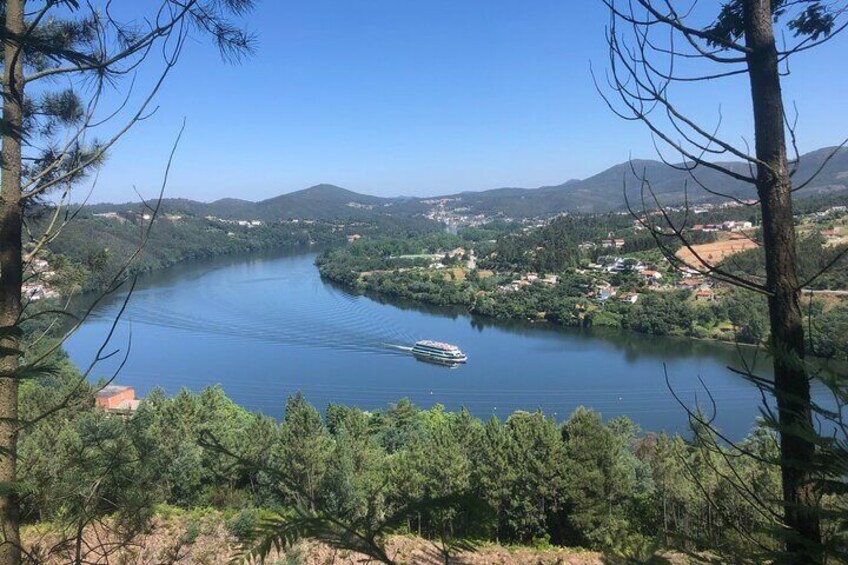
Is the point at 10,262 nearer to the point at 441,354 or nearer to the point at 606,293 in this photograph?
the point at 441,354

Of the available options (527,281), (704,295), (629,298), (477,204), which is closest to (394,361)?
(629,298)

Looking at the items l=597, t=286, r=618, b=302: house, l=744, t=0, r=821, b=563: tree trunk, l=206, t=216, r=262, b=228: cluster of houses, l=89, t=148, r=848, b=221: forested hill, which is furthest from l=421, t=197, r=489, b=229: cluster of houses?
l=744, t=0, r=821, b=563: tree trunk

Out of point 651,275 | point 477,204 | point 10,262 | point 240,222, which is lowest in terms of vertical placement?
point 651,275

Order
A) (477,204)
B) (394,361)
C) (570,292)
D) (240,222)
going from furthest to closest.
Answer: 1. (477,204)
2. (240,222)
3. (570,292)
4. (394,361)

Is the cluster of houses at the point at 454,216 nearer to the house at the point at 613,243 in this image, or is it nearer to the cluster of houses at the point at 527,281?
the house at the point at 613,243

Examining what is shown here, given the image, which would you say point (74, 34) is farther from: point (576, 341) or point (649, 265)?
point (649, 265)

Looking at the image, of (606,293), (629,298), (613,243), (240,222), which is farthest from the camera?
(240,222)

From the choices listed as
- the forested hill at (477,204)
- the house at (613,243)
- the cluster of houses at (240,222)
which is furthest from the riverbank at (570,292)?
the forested hill at (477,204)

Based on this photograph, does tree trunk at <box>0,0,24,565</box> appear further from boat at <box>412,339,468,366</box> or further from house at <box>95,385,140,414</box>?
boat at <box>412,339,468,366</box>
